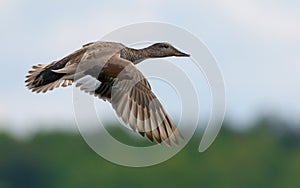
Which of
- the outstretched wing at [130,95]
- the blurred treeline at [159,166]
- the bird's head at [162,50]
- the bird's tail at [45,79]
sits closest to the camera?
the outstretched wing at [130,95]

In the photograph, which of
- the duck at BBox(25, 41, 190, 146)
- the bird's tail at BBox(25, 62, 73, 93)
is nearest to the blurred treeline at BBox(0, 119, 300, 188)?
the bird's tail at BBox(25, 62, 73, 93)

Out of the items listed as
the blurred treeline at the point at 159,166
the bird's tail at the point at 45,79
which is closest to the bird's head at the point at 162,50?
the bird's tail at the point at 45,79

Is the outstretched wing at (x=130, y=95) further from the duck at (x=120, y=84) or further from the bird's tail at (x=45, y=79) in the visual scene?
the bird's tail at (x=45, y=79)

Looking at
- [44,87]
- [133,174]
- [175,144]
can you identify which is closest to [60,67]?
[44,87]

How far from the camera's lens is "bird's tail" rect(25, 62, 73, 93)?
92.5 ft

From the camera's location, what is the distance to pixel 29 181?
13925 centimetres

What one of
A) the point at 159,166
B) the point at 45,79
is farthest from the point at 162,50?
the point at 159,166

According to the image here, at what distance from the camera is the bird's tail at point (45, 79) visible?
92.5 ft

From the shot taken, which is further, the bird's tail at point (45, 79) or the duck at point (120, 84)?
the bird's tail at point (45, 79)

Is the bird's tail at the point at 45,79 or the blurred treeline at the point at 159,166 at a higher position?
the bird's tail at the point at 45,79

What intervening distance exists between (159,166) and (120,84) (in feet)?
356

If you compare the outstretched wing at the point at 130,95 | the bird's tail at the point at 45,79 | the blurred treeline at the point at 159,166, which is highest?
the outstretched wing at the point at 130,95

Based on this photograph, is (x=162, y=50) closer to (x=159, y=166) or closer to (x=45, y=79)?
(x=45, y=79)

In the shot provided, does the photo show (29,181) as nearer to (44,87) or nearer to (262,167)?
(262,167)
